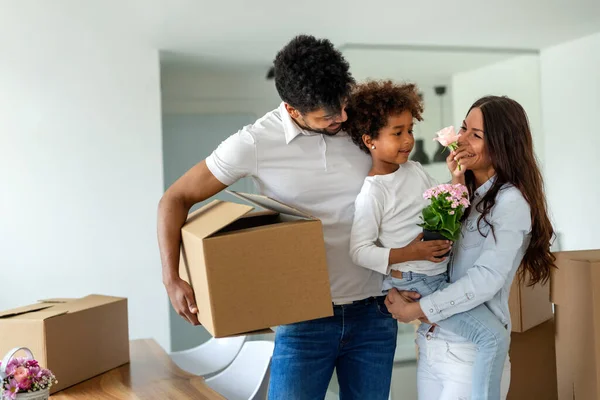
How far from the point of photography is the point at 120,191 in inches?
181

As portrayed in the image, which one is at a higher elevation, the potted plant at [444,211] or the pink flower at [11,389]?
the potted plant at [444,211]

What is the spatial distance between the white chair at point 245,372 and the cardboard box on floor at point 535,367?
90 centimetres

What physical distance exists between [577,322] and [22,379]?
152 cm

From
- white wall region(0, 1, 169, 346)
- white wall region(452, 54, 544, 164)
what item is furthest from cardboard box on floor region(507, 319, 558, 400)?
white wall region(452, 54, 544, 164)

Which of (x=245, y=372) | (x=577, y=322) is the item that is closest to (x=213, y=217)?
(x=577, y=322)

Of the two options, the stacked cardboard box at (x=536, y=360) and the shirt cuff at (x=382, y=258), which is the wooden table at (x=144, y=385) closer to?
the shirt cuff at (x=382, y=258)

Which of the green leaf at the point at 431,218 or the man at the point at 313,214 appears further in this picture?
the man at the point at 313,214

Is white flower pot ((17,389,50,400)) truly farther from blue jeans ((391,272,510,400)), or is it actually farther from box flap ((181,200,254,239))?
blue jeans ((391,272,510,400))

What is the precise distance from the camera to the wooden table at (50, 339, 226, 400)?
2.13 meters

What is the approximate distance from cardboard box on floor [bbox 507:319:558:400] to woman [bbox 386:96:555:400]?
0.59 meters

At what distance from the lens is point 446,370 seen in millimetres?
1784

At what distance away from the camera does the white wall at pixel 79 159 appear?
4387mm

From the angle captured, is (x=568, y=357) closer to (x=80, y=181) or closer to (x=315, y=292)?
(x=315, y=292)

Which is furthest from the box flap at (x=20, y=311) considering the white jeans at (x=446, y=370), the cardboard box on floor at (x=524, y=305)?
the cardboard box on floor at (x=524, y=305)
